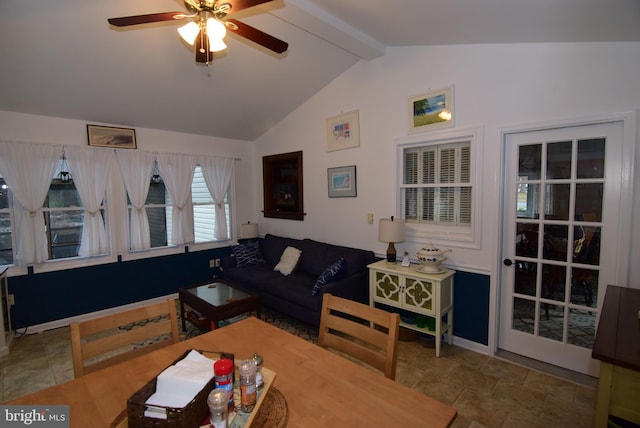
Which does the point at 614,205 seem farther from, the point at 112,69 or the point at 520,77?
the point at 112,69

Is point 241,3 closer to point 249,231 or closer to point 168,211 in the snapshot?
point 168,211

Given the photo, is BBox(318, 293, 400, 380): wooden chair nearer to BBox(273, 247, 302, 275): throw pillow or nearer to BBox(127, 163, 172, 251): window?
BBox(273, 247, 302, 275): throw pillow

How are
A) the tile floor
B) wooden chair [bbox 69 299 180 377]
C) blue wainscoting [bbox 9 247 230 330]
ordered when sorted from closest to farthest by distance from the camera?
wooden chair [bbox 69 299 180 377] < the tile floor < blue wainscoting [bbox 9 247 230 330]

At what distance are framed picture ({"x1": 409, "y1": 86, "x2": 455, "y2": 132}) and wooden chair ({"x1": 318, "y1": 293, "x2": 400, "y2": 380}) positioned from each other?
7.33 feet

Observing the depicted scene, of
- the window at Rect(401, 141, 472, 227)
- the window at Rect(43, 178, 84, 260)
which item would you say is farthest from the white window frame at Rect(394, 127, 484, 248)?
the window at Rect(43, 178, 84, 260)

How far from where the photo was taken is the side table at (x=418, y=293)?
2.82 metres

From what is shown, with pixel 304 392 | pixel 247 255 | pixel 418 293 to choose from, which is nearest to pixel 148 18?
pixel 304 392

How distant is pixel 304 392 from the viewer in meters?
1.15

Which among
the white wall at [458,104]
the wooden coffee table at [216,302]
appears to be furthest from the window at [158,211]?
the white wall at [458,104]

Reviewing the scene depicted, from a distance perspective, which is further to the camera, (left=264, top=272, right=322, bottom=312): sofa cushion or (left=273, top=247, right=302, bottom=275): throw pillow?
(left=273, top=247, right=302, bottom=275): throw pillow

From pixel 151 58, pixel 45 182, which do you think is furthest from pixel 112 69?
pixel 45 182

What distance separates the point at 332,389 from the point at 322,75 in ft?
11.8

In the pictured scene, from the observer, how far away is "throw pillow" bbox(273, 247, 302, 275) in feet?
13.2

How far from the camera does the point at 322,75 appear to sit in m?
3.86
